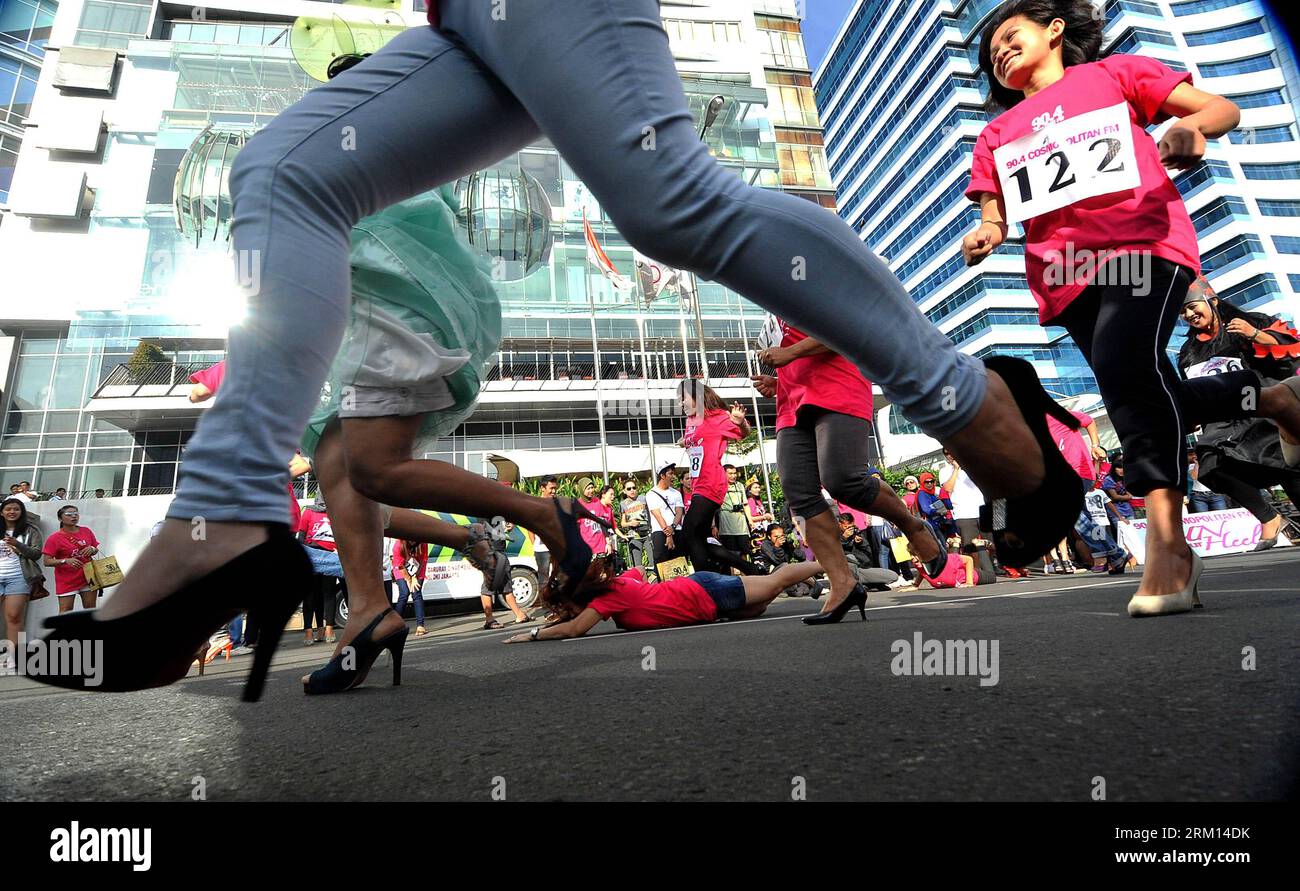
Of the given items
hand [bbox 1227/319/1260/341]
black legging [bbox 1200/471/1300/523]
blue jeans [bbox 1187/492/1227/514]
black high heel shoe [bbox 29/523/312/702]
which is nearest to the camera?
black high heel shoe [bbox 29/523/312/702]

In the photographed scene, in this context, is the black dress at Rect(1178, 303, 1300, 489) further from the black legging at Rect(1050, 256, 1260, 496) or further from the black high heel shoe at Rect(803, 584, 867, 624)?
the black high heel shoe at Rect(803, 584, 867, 624)

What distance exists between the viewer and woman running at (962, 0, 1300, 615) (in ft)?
6.58

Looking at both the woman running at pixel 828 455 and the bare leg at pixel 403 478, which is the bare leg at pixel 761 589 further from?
the bare leg at pixel 403 478

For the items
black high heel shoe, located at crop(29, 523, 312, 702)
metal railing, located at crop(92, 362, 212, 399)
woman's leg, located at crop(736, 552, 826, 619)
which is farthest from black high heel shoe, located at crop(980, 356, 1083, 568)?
metal railing, located at crop(92, 362, 212, 399)

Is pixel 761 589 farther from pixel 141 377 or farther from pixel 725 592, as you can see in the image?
pixel 141 377

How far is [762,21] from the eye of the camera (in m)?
44.4

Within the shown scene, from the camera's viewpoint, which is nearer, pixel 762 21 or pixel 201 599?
pixel 201 599

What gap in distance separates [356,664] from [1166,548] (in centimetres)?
228

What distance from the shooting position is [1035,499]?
0.97m

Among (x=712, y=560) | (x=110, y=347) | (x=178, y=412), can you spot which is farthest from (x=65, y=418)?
(x=712, y=560)

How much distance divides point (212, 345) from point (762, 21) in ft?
125

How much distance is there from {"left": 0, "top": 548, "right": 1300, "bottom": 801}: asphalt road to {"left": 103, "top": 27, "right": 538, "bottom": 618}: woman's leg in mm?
329

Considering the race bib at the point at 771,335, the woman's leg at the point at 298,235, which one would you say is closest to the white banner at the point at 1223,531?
the race bib at the point at 771,335
